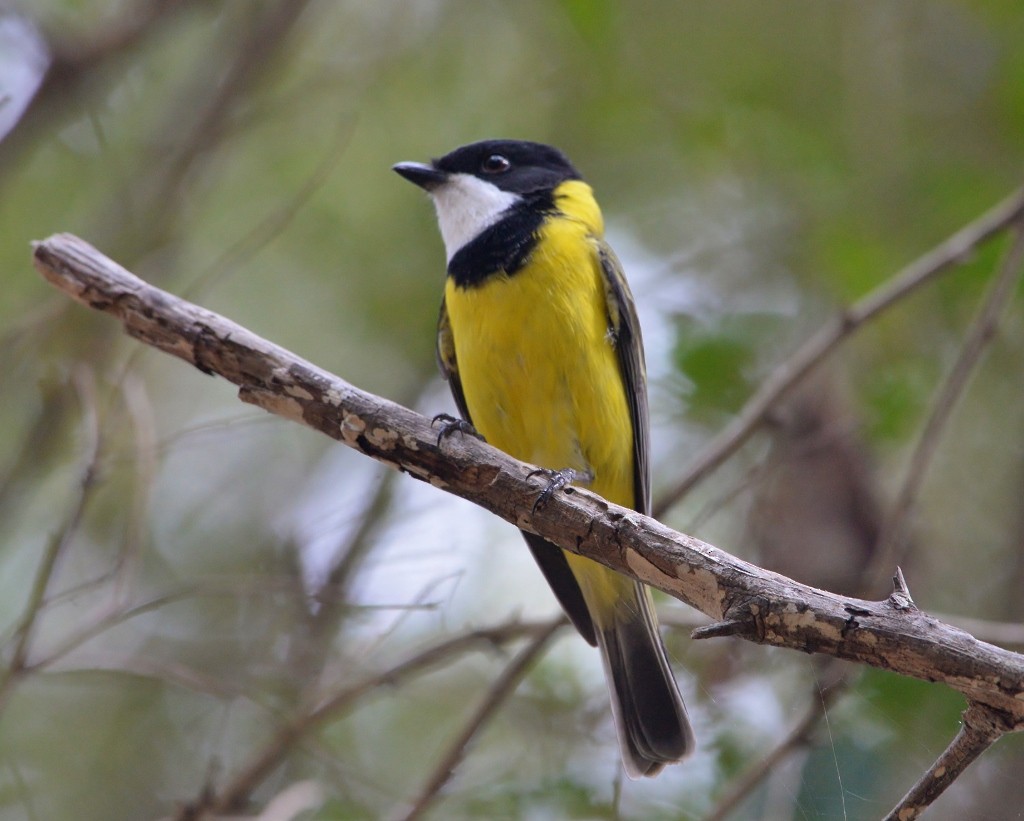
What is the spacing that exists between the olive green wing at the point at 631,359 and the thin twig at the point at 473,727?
1.85ft

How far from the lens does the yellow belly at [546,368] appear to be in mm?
3322

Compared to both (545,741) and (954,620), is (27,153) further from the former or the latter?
(954,620)

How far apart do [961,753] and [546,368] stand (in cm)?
173

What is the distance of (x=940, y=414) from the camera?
138 inches

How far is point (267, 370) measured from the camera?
8.83 feet

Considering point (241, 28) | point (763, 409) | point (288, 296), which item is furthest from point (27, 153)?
point (763, 409)

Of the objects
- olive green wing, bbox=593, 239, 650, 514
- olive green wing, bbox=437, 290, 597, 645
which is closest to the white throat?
olive green wing, bbox=437, 290, 597, 645

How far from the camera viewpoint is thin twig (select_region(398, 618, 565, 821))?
3262 millimetres

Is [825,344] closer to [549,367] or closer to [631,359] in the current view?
[631,359]

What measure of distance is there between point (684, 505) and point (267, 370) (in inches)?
112

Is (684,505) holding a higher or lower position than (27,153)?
higher

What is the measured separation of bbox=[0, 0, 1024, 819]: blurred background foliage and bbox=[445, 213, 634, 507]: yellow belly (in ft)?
1.97

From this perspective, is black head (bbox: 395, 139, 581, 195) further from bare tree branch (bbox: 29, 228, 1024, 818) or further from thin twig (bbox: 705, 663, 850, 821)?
thin twig (bbox: 705, 663, 850, 821)

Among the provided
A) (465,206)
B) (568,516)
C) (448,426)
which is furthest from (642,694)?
(465,206)
